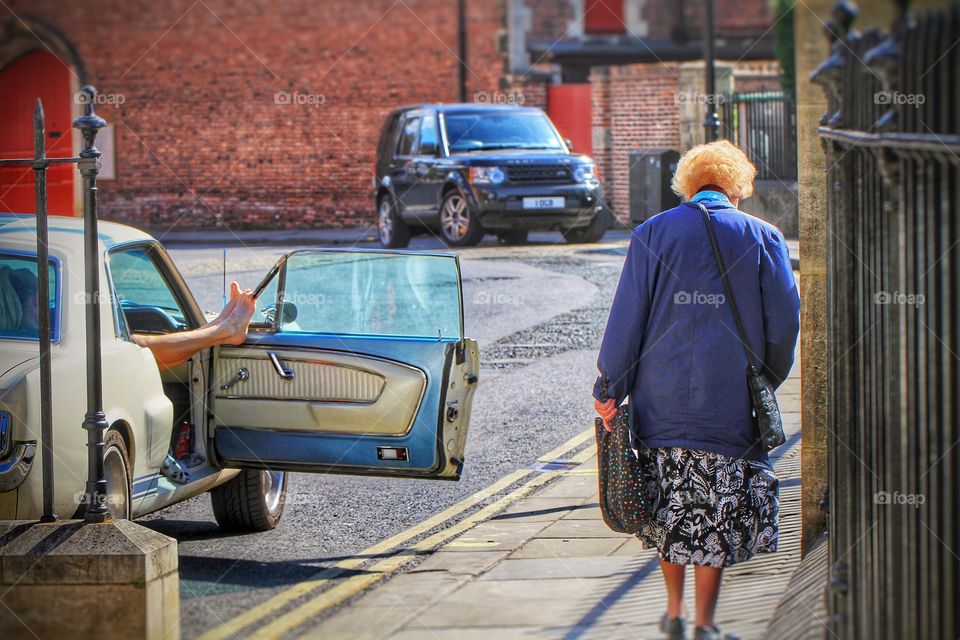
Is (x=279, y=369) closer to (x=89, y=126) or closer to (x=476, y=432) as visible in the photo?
(x=89, y=126)

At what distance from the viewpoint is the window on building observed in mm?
33469

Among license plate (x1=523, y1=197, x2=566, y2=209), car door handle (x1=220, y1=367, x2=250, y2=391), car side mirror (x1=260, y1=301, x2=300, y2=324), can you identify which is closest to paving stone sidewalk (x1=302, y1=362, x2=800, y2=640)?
car door handle (x1=220, y1=367, x2=250, y2=391)

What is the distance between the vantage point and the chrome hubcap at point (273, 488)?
7535mm

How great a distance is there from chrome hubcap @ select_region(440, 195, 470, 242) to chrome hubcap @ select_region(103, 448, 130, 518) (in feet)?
47.8

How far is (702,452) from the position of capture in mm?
5125

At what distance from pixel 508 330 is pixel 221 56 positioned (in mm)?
18111

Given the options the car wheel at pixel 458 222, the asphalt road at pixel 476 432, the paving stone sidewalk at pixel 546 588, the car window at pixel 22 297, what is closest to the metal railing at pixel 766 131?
the car wheel at pixel 458 222

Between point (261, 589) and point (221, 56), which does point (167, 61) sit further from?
point (261, 589)

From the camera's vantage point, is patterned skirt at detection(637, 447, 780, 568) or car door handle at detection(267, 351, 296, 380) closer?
patterned skirt at detection(637, 447, 780, 568)

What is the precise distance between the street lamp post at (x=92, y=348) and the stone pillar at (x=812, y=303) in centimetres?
283

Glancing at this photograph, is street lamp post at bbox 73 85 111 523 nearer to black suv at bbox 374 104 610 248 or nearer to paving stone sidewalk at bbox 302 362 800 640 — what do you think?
paving stone sidewalk at bbox 302 362 800 640

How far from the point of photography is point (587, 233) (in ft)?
70.2

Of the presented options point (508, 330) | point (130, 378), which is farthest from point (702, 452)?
point (508, 330)

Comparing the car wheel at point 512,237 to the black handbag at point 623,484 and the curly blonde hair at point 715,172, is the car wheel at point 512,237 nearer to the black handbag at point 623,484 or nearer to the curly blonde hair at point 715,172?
the curly blonde hair at point 715,172
